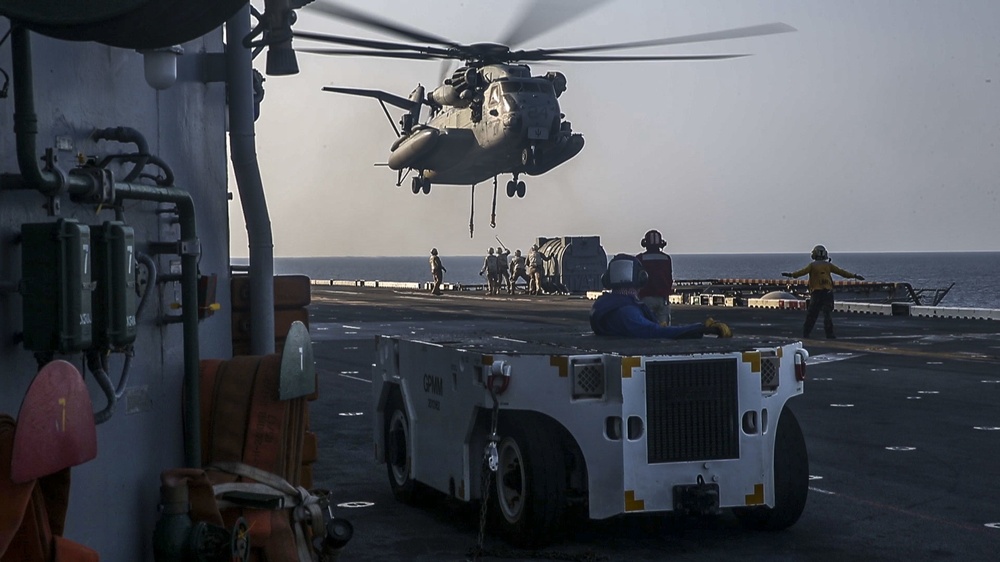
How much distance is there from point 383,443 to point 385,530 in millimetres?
1450

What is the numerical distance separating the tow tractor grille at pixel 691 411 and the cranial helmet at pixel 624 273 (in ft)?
4.69

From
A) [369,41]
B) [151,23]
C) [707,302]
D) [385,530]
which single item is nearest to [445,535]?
[385,530]

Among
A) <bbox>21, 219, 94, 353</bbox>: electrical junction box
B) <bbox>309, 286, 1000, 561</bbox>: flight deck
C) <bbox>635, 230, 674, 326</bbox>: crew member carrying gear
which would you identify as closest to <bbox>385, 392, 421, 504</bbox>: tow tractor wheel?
<bbox>309, 286, 1000, 561</bbox>: flight deck

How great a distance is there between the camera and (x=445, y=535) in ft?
28.7

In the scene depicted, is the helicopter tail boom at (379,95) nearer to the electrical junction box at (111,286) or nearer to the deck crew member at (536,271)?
the deck crew member at (536,271)

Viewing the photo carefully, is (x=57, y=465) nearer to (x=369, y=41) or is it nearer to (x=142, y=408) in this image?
(x=142, y=408)

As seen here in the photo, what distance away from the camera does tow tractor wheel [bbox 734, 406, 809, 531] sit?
27.8 ft

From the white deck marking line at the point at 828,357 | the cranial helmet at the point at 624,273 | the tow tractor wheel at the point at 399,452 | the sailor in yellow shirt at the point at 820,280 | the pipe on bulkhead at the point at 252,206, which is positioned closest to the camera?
Result: the pipe on bulkhead at the point at 252,206

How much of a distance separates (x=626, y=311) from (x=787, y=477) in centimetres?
178

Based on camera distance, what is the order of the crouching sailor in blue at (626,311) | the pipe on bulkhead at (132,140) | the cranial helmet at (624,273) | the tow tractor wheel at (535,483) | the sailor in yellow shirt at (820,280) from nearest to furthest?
1. the pipe on bulkhead at (132,140)
2. the tow tractor wheel at (535,483)
3. the crouching sailor in blue at (626,311)
4. the cranial helmet at (624,273)
5. the sailor in yellow shirt at (820,280)

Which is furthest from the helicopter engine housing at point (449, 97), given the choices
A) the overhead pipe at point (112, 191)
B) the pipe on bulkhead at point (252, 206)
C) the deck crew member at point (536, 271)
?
the overhead pipe at point (112, 191)

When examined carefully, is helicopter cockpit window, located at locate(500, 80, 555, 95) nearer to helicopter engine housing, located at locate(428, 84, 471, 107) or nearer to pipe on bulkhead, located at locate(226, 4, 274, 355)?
helicopter engine housing, located at locate(428, 84, 471, 107)

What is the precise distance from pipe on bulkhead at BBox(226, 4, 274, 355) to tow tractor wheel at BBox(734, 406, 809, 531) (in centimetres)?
352

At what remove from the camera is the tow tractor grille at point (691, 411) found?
313 inches
